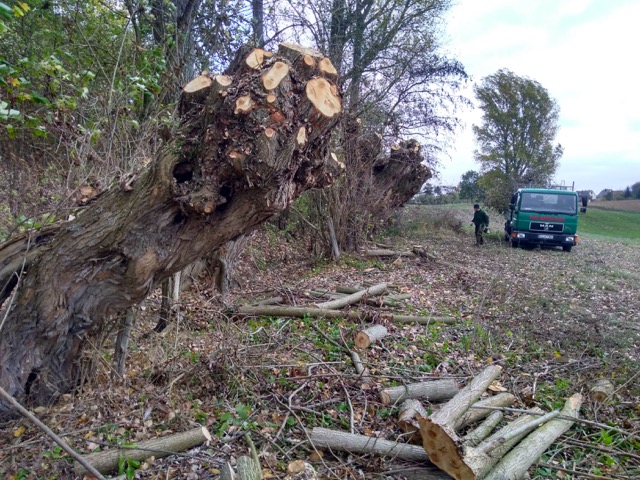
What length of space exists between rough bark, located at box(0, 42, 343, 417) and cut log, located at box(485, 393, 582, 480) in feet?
8.56

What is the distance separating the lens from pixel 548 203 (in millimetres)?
16984

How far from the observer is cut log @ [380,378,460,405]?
4.54 meters

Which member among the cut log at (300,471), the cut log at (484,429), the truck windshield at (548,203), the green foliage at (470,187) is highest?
the green foliage at (470,187)

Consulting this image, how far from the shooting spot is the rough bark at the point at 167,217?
354 cm

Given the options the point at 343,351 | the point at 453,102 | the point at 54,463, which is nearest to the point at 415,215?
the point at 453,102

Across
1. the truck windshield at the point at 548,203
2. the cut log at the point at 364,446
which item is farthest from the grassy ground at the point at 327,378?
the truck windshield at the point at 548,203

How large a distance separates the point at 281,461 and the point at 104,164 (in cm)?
438

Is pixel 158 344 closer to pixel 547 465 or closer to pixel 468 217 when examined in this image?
pixel 547 465

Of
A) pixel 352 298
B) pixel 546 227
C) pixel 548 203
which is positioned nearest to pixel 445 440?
pixel 352 298

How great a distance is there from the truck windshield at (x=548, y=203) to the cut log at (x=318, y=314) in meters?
11.6

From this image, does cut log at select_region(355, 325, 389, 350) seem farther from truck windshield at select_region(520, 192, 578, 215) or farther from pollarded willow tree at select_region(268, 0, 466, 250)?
truck windshield at select_region(520, 192, 578, 215)

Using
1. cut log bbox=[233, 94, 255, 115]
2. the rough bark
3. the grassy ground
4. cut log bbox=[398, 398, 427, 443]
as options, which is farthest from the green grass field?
cut log bbox=[233, 94, 255, 115]

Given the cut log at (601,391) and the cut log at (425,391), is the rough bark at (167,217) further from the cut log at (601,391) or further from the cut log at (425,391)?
the cut log at (601,391)

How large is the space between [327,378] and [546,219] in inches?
568
